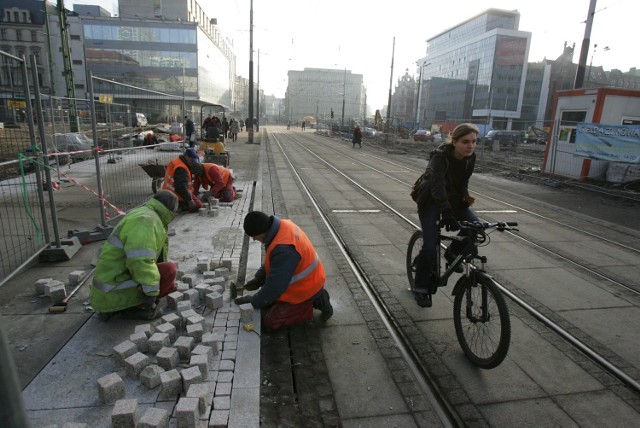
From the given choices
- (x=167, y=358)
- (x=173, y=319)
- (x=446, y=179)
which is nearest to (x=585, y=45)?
(x=446, y=179)

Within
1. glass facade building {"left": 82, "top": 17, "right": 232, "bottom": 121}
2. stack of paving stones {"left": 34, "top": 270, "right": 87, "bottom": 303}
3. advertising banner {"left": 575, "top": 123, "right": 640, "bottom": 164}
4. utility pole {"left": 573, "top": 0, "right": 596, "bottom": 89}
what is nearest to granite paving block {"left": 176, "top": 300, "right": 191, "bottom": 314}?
stack of paving stones {"left": 34, "top": 270, "right": 87, "bottom": 303}

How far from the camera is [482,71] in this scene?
8912 centimetres

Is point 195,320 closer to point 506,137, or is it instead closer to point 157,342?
point 157,342

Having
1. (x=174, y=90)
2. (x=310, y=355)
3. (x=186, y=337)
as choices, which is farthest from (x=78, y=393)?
(x=174, y=90)

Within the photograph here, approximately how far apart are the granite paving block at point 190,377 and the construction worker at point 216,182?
21.4ft

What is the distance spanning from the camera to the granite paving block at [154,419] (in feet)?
8.55

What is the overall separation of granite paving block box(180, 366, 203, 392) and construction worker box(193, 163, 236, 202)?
21.4 feet

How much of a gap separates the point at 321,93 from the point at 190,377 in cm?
12830

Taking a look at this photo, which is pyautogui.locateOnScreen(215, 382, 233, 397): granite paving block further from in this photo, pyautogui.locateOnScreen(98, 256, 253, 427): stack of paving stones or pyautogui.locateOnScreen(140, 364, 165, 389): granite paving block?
pyautogui.locateOnScreen(140, 364, 165, 389): granite paving block

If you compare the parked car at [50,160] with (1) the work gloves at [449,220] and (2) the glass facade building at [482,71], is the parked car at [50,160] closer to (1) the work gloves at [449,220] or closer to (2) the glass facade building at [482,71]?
(1) the work gloves at [449,220]

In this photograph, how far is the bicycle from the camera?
3.35 m

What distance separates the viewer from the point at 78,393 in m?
3.08

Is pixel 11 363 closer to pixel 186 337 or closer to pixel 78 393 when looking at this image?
pixel 78 393

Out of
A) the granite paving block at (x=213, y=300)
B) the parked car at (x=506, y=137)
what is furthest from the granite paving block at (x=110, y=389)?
the parked car at (x=506, y=137)
